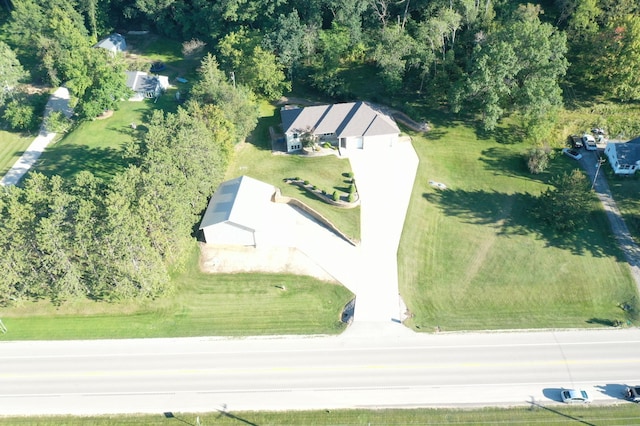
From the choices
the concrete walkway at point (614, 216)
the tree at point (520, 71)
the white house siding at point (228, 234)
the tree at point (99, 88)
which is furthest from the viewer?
the tree at point (99, 88)

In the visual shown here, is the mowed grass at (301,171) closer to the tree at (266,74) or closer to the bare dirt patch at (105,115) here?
the tree at (266,74)

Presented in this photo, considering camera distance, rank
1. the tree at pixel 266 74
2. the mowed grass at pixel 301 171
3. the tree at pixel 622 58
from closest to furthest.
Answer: the mowed grass at pixel 301 171
the tree at pixel 622 58
the tree at pixel 266 74

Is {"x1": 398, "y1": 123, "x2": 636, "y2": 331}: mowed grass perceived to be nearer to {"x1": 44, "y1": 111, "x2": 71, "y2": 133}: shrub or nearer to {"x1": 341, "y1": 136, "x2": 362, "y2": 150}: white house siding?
{"x1": 341, "y1": 136, "x2": 362, "y2": 150}: white house siding

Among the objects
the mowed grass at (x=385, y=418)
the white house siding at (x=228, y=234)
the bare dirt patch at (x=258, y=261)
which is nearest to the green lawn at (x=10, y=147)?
the white house siding at (x=228, y=234)

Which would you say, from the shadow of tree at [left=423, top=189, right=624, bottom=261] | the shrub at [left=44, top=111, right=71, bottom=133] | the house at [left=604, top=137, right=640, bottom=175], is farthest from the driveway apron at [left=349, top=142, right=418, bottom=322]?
the shrub at [left=44, top=111, right=71, bottom=133]

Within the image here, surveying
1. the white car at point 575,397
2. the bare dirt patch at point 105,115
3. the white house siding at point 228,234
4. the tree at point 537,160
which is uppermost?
the tree at point 537,160

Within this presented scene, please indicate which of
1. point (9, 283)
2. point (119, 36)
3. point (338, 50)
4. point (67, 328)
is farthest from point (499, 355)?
point (119, 36)

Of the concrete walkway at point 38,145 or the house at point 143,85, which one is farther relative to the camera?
the house at point 143,85
